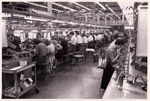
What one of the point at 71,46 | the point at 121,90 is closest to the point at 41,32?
the point at 71,46

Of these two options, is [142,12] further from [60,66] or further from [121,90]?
[60,66]

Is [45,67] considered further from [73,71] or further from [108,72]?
[108,72]

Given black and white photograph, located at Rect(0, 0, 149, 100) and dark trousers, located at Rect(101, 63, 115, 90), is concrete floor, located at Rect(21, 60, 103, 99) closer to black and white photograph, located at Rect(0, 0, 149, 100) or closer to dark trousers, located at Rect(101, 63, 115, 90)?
black and white photograph, located at Rect(0, 0, 149, 100)

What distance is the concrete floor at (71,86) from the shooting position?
3508mm

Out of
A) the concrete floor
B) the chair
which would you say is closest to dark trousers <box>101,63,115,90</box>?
the concrete floor

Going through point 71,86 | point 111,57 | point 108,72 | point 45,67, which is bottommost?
point 71,86

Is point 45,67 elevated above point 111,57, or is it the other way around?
point 111,57

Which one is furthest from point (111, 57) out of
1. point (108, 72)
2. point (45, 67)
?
point (45, 67)

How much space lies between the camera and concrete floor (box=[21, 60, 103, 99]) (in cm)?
351

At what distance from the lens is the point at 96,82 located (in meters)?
4.36

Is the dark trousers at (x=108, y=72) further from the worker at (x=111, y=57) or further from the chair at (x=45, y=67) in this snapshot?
the chair at (x=45, y=67)

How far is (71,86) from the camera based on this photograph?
4.07m

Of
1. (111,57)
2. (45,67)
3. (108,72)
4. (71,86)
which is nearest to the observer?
(111,57)

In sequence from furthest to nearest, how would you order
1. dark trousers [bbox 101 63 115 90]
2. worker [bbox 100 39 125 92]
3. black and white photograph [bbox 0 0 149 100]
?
dark trousers [bbox 101 63 115 90] → worker [bbox 100 39 125 92] → black and white photograph [bbox 0 0 149 100]
